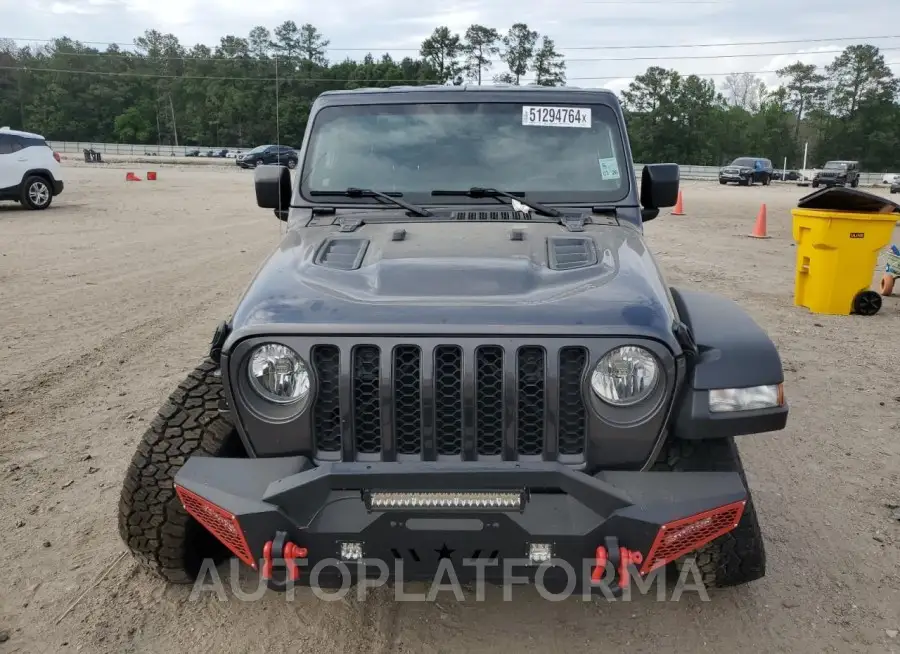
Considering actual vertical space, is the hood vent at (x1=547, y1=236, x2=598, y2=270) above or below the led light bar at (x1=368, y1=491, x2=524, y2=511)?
above

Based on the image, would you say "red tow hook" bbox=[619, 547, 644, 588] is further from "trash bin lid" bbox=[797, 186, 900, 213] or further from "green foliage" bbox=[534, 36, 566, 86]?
"green foliage" bbox=[534, 36, 566, 86]

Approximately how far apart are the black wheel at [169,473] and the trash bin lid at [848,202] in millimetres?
6966

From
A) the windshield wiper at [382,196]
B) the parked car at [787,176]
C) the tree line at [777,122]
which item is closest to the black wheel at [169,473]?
the windshield wiper at [382,196]

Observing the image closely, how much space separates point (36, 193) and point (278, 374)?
672 inches

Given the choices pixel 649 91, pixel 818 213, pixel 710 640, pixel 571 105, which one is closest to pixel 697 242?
pixel 818 213

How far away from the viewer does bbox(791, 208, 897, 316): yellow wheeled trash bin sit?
25.7 feet

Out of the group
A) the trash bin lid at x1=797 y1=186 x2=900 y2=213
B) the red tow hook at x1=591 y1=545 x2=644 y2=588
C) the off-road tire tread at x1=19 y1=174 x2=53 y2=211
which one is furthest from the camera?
the off-road tire tread at x1=19 y1=174 x2=53 y2=211

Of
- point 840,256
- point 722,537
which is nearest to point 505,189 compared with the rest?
point 722,537

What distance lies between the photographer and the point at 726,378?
2443 mm

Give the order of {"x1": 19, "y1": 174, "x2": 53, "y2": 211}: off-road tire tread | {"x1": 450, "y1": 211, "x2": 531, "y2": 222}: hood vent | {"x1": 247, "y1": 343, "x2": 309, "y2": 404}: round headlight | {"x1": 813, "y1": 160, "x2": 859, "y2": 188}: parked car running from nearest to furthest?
{"x1": 247, "y1": 343, "x2": 309, "y2": 404}: round headlight < {"x1": 450, "y1": 211, "x2": 531, "y2": 222}: hood vent < {"x1": 19, "y1": 174, "x2": 53, "y2": 211}: off-road tire tread < {"x1": 813, "y1": 160, "x2": 859, "y2": 188}: parked car

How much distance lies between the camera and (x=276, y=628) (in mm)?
2850

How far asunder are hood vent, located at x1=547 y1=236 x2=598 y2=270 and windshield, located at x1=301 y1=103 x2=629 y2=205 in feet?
1.97

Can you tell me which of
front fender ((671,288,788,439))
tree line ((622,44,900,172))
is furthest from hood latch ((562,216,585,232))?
tree line ((622,44,900,172))

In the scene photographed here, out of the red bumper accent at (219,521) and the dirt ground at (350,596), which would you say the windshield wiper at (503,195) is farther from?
the red bumper accent at (219,521)
